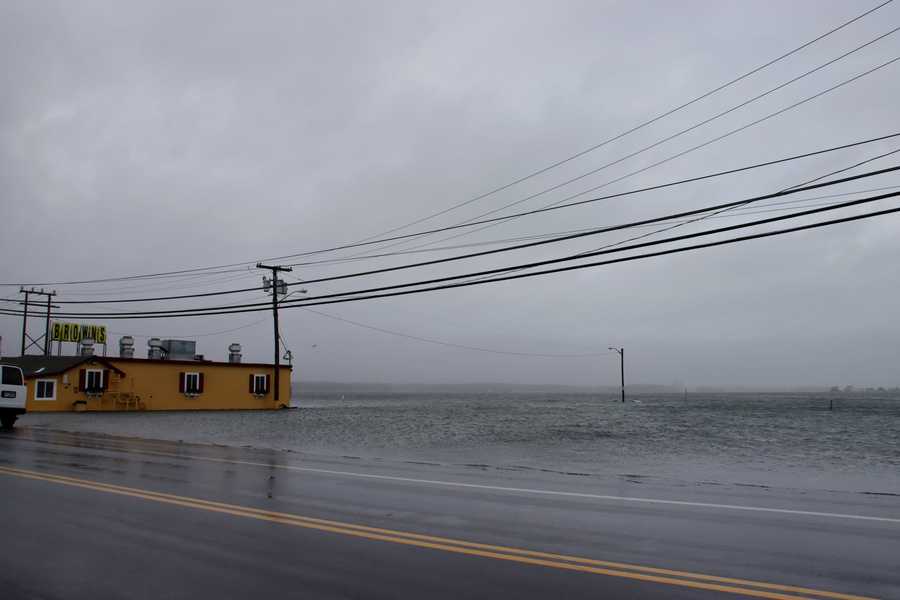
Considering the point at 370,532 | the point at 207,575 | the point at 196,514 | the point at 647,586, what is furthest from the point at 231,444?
the point at 647,586

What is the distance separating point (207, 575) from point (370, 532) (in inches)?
96.5

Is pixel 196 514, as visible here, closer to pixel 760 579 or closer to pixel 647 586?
pixel 647 586

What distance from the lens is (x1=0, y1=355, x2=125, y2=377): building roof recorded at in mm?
47000

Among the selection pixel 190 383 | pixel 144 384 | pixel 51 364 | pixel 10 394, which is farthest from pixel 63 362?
pixel 10 394

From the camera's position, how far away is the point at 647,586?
6.54 metres

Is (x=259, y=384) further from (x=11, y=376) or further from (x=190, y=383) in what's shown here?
(x=11, y=376)

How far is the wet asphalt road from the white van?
15.4 m

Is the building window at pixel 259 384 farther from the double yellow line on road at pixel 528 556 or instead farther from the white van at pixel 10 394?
the double yellow line on road at pixel 528 556

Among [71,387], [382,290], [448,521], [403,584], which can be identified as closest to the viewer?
[403,584]

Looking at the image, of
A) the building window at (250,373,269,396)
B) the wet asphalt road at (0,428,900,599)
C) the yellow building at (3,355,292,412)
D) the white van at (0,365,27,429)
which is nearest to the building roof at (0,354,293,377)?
the yellow building at (3,355,292,412)

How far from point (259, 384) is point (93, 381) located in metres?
14.6

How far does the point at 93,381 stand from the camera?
161ft

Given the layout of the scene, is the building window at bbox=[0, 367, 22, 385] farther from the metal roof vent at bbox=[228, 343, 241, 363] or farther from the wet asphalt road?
the metal roof vent at bbox=[228, 343, 241, 363]

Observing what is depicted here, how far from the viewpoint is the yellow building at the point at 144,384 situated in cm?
A: 4722
